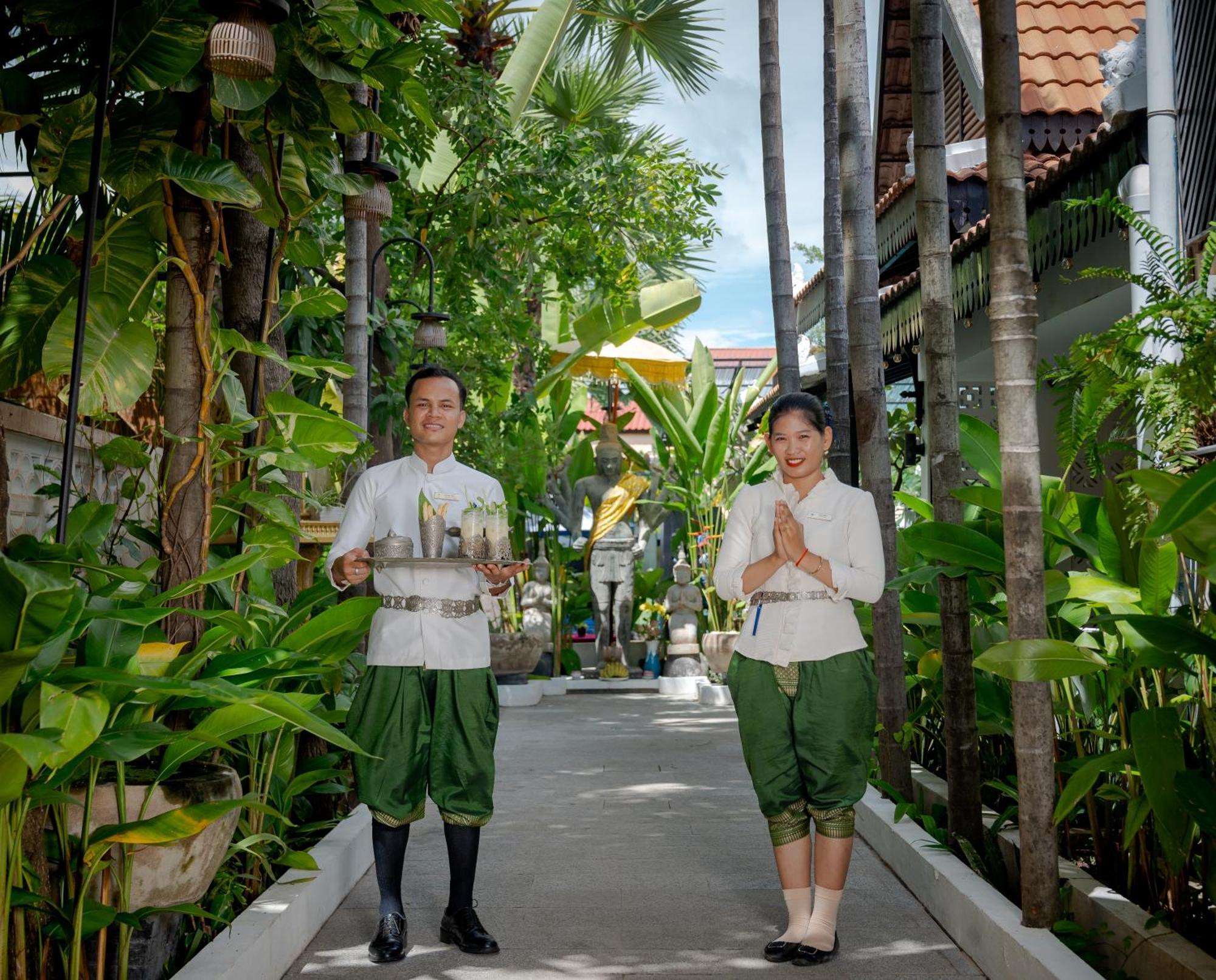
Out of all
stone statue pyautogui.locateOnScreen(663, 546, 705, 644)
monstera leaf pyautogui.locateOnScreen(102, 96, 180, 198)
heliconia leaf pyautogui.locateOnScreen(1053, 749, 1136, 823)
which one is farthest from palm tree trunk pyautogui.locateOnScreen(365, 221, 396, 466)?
heliconia leaf pyautogui.locateOnScreen(1053, 749, 1136, 823)

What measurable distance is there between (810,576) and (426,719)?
1.29 m

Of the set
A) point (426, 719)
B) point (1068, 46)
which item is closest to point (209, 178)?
point (426, 719)

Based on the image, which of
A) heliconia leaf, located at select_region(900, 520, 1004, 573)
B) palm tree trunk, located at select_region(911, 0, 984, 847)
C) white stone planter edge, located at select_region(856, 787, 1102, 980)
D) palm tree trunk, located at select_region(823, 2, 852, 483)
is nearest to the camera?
white stone planter edge, located at select_region(856, 787, 1102, 980)

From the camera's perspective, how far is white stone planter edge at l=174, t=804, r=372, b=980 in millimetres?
3254

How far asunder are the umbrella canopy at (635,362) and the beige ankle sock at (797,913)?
11.4m

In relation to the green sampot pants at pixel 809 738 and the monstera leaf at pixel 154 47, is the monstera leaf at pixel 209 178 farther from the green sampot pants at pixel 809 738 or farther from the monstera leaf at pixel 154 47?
the green sampot pants at pixel 809 738

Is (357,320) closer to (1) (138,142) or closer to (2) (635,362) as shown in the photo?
(1) (138,142)

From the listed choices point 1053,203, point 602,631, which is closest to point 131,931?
point 1053,203

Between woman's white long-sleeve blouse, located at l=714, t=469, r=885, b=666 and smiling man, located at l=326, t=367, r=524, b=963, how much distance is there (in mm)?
722

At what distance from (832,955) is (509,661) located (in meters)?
9.14

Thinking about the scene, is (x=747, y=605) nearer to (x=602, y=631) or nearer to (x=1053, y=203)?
(x=1053, y=203)

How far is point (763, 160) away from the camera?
871 centimetres

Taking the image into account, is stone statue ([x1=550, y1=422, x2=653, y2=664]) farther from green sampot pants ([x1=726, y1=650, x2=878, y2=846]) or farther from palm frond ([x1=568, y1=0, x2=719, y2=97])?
green sampot pants ([x1=726, y1=650, x2=878, y2=846])

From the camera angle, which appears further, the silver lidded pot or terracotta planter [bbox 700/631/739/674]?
terracotta planter [bbox 700/631/739/674]
